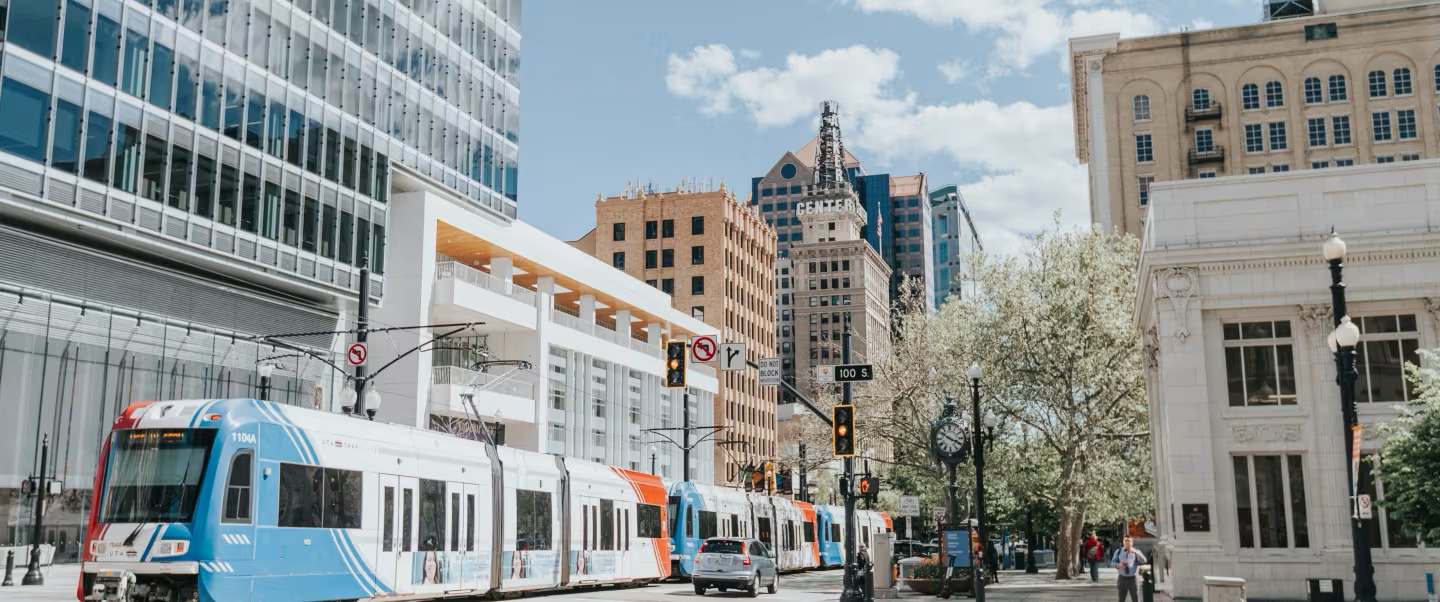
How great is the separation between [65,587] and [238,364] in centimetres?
1183

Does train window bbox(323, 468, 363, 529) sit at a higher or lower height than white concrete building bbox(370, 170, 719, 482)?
lower

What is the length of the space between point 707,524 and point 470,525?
15897 mm

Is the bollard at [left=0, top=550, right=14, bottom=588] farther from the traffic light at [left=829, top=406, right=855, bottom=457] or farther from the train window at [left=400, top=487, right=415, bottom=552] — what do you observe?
the traffic light at [left=829, top=406, right=855, bottom=457]

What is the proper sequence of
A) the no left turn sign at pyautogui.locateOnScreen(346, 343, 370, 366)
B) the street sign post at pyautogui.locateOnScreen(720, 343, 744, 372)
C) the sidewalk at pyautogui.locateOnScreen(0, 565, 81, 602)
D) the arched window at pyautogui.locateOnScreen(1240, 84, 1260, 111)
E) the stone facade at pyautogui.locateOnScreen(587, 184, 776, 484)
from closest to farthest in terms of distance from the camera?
1. the sidewalk at pyautogui.locateOnScreen(0, 565, 81, 602)
2. the street sign post at pyautogui.locateOnScreen(720, 343, 744, 372)
3. the no left turn sign at pyautogui.locateOnScreen(346, 343, 370, 366)
4. the arched window at pyautogui.locateOnScreen(1240, 84, 1260, 111)
5. the stone facade at pyautogui.locateOnScreen(587, 184, 776, 484)

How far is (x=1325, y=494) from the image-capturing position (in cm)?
2734

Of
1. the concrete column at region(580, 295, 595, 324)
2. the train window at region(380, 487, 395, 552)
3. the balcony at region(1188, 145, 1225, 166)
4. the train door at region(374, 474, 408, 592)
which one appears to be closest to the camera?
the train door at region(374, 474, 408, 592)

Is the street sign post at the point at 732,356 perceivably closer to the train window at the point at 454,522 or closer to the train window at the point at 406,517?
the train window at the point at 454,522

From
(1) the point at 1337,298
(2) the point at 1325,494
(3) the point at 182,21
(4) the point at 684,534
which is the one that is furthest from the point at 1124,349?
(3) the point at 182,21

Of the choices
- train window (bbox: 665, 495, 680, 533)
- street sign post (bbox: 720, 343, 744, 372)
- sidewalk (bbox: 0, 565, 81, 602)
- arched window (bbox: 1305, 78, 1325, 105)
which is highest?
arched window (bbox: 1305, 78, 1325, 105)

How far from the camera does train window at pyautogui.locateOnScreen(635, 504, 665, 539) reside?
34469 millimetres

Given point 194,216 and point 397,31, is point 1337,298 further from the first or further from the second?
point 397,31

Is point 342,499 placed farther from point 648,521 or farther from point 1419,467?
point 1419,467

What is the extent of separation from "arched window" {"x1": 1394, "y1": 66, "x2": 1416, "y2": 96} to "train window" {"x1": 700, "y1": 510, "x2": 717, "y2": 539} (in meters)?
62.2

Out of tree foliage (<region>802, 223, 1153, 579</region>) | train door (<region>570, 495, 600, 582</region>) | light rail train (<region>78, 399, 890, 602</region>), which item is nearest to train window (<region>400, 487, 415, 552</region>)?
light rail train (<region>78, 399, 890, 602</region>)
